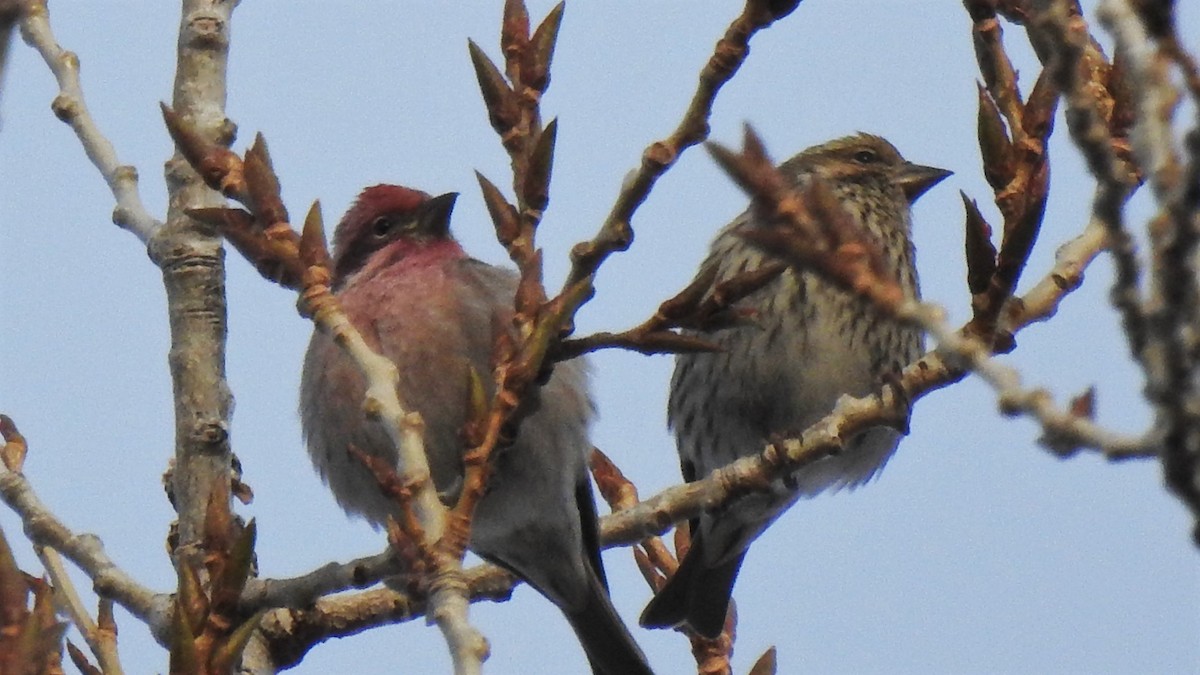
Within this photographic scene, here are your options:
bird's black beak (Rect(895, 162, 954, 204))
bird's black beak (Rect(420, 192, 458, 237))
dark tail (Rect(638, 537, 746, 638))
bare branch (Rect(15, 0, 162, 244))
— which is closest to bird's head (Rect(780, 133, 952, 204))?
bird's black beak (Rect(895, 162, 954, 204))

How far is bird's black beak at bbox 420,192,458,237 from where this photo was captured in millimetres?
6555

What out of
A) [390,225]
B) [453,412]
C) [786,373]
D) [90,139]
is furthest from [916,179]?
[90,139]

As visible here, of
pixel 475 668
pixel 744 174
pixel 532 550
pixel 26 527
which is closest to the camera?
pixel 744 174

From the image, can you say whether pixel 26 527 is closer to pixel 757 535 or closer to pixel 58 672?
pixel 58 672

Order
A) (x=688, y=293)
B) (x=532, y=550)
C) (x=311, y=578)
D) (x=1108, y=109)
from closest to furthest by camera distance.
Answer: (x=688, y=293), (x=1108, y=109), (x=311, y=578), (x=532, y=550)

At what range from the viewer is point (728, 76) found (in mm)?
3389

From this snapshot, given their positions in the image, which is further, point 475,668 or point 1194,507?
point 475,668

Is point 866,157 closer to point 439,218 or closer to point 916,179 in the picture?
point 916,179

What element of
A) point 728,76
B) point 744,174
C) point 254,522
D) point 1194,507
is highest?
point 728,76

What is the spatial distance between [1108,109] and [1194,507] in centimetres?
231

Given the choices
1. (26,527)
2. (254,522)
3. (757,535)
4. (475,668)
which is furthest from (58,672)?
(757,535)

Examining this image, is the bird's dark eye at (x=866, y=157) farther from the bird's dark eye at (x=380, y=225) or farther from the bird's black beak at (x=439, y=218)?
the bird's dark eye at (x=380, y=225)

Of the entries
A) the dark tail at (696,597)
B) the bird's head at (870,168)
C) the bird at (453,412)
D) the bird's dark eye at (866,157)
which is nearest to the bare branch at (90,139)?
the bird at (453,412)

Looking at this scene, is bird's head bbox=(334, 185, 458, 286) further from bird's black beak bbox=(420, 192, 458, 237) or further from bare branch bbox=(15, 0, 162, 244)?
bare branch bbox=(15, 0, 162, 244)
